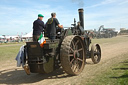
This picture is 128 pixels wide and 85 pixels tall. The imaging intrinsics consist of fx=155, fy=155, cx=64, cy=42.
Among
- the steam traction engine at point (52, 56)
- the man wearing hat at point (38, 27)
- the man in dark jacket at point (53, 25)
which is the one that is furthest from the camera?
the man in dark jacket at point (53, 25)

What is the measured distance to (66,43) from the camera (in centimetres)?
501

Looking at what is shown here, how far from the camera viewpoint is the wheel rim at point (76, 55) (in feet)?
18.0

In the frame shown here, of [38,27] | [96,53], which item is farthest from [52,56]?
[96,53]

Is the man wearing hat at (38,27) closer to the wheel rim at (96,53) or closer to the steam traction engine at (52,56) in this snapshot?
the steam traction engine at (52,56)

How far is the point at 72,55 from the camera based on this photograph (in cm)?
539

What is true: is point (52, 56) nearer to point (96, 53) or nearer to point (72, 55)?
point (72, 55)

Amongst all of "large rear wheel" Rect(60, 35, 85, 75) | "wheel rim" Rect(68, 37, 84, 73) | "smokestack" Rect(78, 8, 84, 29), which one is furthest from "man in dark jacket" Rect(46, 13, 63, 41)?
"smokestack" Rect(78, 8, 84, 29)

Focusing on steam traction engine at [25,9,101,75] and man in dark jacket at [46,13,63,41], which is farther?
man in dark jacket at [46,13,63,41]

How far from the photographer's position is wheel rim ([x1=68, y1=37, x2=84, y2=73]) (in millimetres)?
5491

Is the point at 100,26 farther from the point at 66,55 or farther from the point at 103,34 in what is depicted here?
the point at 66,55

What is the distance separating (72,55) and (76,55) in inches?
10.7

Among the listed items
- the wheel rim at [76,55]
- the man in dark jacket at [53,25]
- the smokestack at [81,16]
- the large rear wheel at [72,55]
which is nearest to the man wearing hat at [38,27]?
the man in dark jacket at [53,25]

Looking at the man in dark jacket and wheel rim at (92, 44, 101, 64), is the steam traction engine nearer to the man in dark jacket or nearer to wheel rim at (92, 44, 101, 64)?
the man in dark jacket

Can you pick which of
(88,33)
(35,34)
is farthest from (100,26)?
(35,34)
